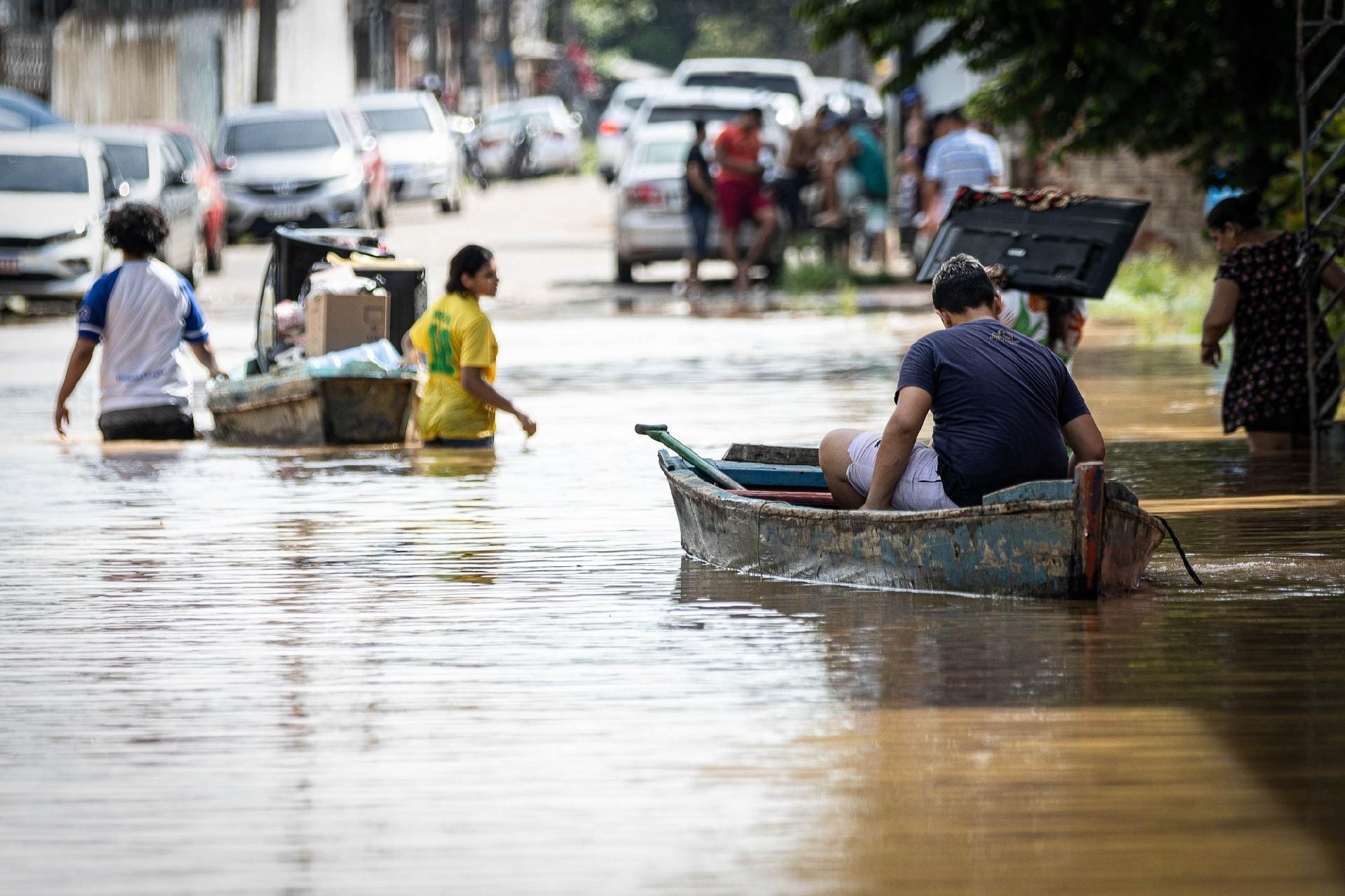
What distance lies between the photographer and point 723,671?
6922 mm

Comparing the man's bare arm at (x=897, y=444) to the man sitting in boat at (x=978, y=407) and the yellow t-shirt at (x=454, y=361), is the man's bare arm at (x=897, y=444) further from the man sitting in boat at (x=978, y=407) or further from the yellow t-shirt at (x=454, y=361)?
the yellow t-shirt at (x=454, y=361)

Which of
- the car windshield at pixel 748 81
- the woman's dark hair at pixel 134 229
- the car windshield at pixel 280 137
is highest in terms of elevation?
the car windshield at pixel 748 81

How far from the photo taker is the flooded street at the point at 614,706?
5078mm

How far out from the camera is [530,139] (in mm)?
53656

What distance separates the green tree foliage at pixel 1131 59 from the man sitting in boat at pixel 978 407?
248 inches

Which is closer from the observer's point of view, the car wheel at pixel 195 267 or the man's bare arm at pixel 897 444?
the man's bare arm at pixel 897 444

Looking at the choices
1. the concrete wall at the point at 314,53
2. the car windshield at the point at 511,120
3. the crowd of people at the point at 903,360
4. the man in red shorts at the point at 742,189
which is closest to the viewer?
the crowd of people at the point at 903,360

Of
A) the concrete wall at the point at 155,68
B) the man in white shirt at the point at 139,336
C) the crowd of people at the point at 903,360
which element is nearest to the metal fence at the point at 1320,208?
the crowd of people at the point at 903,360

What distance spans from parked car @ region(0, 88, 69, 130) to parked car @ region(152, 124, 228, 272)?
6.40ft

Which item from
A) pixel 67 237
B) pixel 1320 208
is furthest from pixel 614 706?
pixel 67 237

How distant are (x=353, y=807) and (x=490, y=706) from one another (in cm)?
103

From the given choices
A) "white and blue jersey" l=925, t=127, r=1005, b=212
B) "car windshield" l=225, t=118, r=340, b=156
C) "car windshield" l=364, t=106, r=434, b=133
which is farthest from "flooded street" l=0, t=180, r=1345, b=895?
"car windshield" l=364, t=106, r=434, b=133

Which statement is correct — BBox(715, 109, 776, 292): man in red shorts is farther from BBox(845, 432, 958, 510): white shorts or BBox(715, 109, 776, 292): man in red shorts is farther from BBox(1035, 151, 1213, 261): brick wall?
BBox(845, 432, 958, 510): white shorts

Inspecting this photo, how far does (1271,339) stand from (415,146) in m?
27.4
